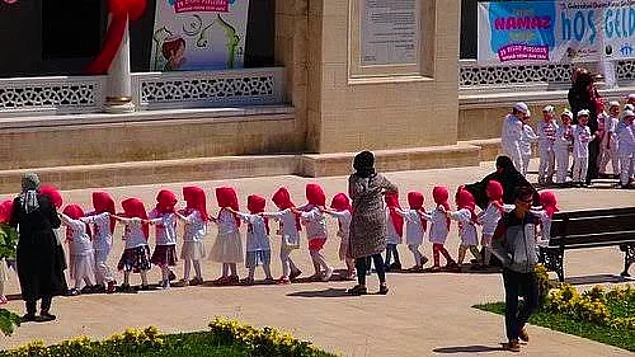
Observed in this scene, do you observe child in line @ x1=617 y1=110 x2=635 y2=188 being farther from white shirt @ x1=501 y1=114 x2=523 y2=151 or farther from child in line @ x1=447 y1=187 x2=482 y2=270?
child in line @ x1=447 y1=187 x2=482 y2=270

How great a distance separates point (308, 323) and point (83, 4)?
50.4ft

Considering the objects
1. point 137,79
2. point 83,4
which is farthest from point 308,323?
point 83,4

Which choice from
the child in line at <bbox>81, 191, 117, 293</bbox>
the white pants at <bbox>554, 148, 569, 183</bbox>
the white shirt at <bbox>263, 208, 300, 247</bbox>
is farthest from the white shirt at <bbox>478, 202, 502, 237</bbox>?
the white pants at <bbox>554, 148, 569, 183</bbox>

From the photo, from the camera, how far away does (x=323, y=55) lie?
1044 inches

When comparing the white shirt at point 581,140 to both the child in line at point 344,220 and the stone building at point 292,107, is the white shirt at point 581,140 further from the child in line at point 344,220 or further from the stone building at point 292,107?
the child in line at point 344,220

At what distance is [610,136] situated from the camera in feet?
88.3

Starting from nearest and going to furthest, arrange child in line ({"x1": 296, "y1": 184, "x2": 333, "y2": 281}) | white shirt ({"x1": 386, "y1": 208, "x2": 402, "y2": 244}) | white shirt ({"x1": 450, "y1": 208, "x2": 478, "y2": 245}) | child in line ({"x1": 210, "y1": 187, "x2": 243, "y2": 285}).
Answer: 1. child in line ({"x1": 210, "y1": 187, "x2": 243, "y2": 285})
2. child in line ({"x1": 296, "y1": 184, "x2": 333, "y2": 281})
3. white shirt ({"x1": 386, "y1": 208, "x2": 402, "y2": 244})
4. white shirt ({"x1": 450, "y1": 208, "x2": 478, "y2": 245})

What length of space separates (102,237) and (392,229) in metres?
3.23

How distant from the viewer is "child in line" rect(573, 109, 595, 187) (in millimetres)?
26219

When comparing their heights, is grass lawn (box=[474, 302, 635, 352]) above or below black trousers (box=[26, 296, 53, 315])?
below

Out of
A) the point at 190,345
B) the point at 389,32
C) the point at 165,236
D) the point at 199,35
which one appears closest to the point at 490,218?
the point at 165,236

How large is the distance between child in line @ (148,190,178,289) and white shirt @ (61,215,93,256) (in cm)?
73

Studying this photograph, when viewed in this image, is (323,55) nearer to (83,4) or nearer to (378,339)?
(83,4)

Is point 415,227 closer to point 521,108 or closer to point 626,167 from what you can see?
point 521,108
